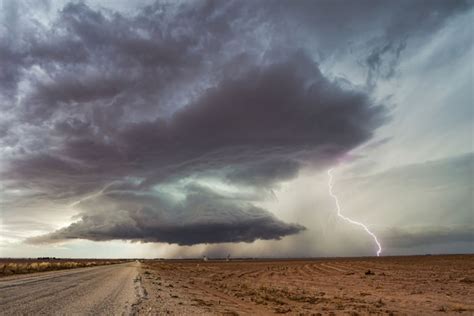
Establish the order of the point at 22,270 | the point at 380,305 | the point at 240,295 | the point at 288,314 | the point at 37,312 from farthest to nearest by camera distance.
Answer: the point at 22,270
the point at 240,295
the point at 380,305
the point at 288,314
the point at 37,312

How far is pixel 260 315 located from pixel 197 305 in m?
5.23

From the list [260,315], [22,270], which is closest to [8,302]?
[260,315]

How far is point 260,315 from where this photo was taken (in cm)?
1898

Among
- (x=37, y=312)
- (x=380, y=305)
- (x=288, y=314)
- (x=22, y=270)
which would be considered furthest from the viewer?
(x=22, y=270)

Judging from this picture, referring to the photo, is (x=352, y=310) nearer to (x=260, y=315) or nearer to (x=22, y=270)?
(x=260, y=315)

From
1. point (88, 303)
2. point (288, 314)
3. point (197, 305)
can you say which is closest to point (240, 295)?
point (197, 305)

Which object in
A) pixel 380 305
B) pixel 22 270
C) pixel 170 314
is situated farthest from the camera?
pixel 22 270

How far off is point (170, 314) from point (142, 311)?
1.40 m

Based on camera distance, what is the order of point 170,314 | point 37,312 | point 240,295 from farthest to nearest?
1. point 240,295
2. point 170,314
3. point 37,312

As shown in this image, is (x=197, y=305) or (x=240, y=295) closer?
(x=197, y=305)

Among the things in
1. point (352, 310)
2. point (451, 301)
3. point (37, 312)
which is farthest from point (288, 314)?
point (37, 312)

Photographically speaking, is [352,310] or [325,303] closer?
[352,310]

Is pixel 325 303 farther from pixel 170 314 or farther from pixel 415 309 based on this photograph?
pixel 170 314

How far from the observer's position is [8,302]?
19297mm
